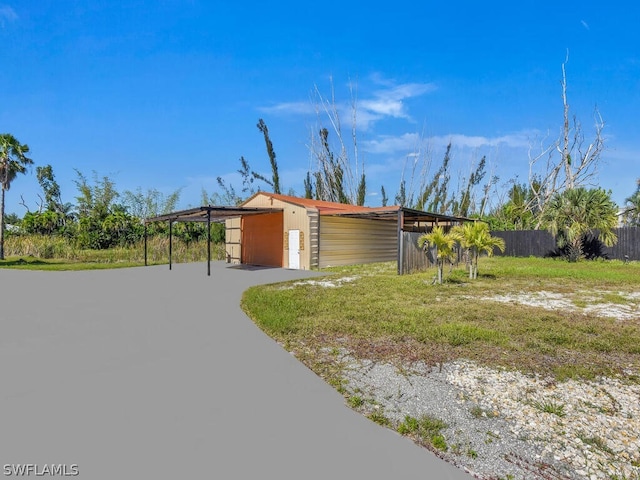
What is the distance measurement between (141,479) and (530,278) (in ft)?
40.5

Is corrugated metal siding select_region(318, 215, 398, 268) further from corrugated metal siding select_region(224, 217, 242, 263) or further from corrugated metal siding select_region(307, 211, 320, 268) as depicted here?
corrugated metal siding select_region(224, 217, 242, 263)

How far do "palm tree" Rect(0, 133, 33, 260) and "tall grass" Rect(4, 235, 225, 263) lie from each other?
1.65 m

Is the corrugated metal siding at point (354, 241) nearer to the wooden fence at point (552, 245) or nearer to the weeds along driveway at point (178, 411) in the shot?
the wooden fence at point (552, 245)

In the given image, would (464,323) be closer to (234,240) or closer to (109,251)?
(234,240)

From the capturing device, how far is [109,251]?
68.6 ft

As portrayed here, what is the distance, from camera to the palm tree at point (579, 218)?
16297 mm

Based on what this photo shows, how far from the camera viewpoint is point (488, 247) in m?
11.1

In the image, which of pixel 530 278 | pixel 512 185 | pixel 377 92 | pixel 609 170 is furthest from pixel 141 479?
pixel 512 185

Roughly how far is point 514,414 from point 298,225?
1297 centimetres

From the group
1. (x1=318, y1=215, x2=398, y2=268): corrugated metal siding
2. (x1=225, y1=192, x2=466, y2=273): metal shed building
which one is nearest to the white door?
(x1=225, y1=192, x2=466, y2=273): metal shed building

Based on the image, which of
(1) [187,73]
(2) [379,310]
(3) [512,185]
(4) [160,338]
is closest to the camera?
(4) [160,338]

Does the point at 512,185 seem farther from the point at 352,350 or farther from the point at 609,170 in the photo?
the point at 352,350

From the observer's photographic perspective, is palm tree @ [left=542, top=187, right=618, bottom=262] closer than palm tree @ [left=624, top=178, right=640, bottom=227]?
Yes

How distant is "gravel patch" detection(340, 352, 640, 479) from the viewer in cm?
220
